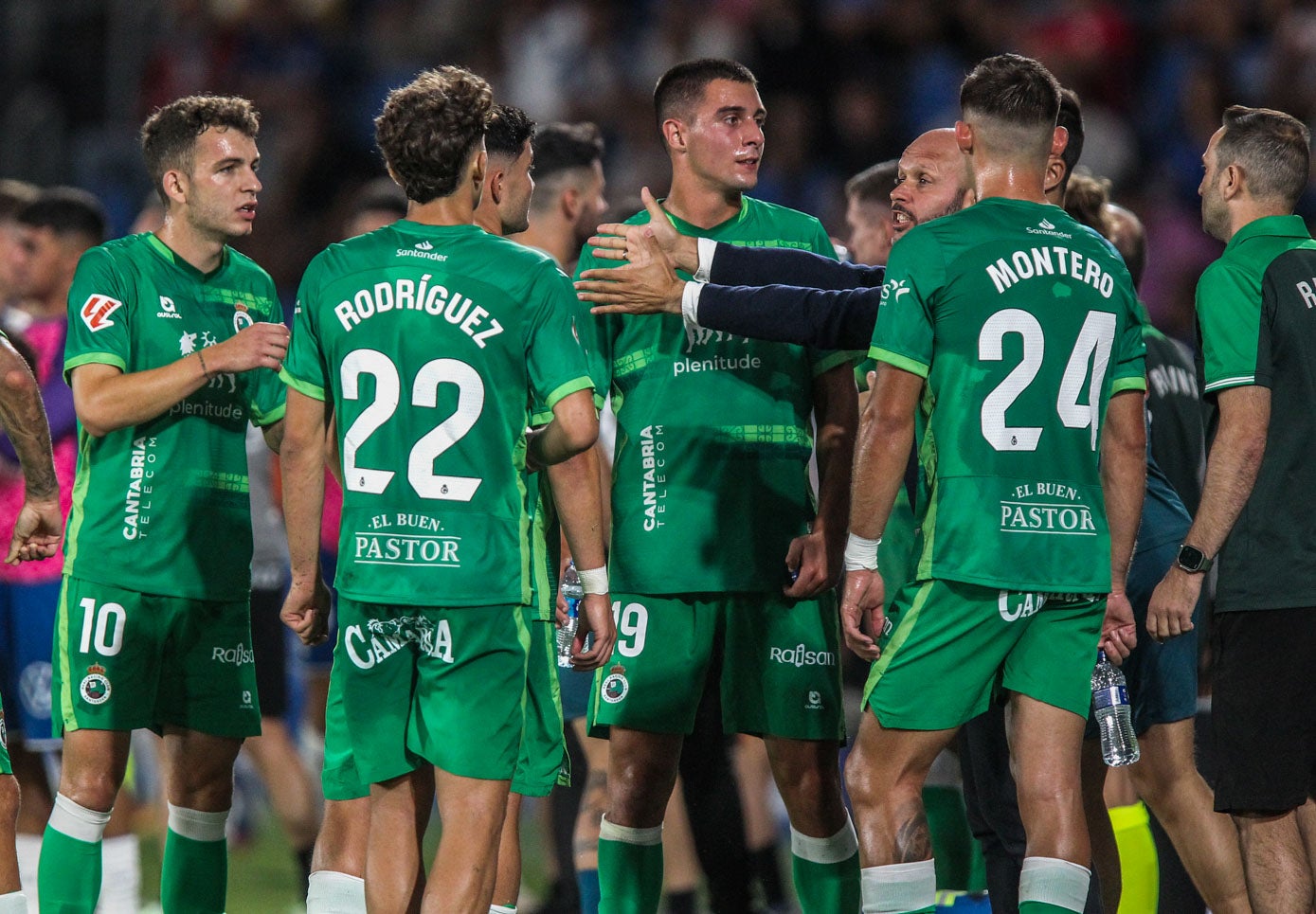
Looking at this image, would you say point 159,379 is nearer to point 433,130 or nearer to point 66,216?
point 433,130

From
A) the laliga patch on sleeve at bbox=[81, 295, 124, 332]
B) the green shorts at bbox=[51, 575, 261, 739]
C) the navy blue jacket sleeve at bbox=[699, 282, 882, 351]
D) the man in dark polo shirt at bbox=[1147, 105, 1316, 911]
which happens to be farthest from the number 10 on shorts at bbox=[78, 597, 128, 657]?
the man in dark polo shirt at bbox=[1147, 105, 1316, 911]

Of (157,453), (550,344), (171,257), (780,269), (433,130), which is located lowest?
(157,453)

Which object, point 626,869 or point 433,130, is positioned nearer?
point 433,130

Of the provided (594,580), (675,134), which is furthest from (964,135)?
(594,580)

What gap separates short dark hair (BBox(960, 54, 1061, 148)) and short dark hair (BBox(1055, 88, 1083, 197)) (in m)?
0.74

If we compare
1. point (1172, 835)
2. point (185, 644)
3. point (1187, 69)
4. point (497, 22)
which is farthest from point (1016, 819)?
point (497, 22)

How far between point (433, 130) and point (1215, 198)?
8.19ft

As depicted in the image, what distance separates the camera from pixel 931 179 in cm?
573

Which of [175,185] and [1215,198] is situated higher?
[175,185]

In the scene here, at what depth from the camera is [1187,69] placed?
38.0 feet

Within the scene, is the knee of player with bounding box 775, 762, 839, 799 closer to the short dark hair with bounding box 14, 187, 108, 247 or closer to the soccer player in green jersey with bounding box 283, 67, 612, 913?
the soccer player in green jersey with bounding box 283, 67, 612, 913

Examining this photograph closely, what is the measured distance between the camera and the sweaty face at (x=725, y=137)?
5617mm

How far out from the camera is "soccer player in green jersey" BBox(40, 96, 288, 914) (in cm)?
541

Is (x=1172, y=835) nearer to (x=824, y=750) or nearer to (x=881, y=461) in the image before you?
(x=824, y=750)
